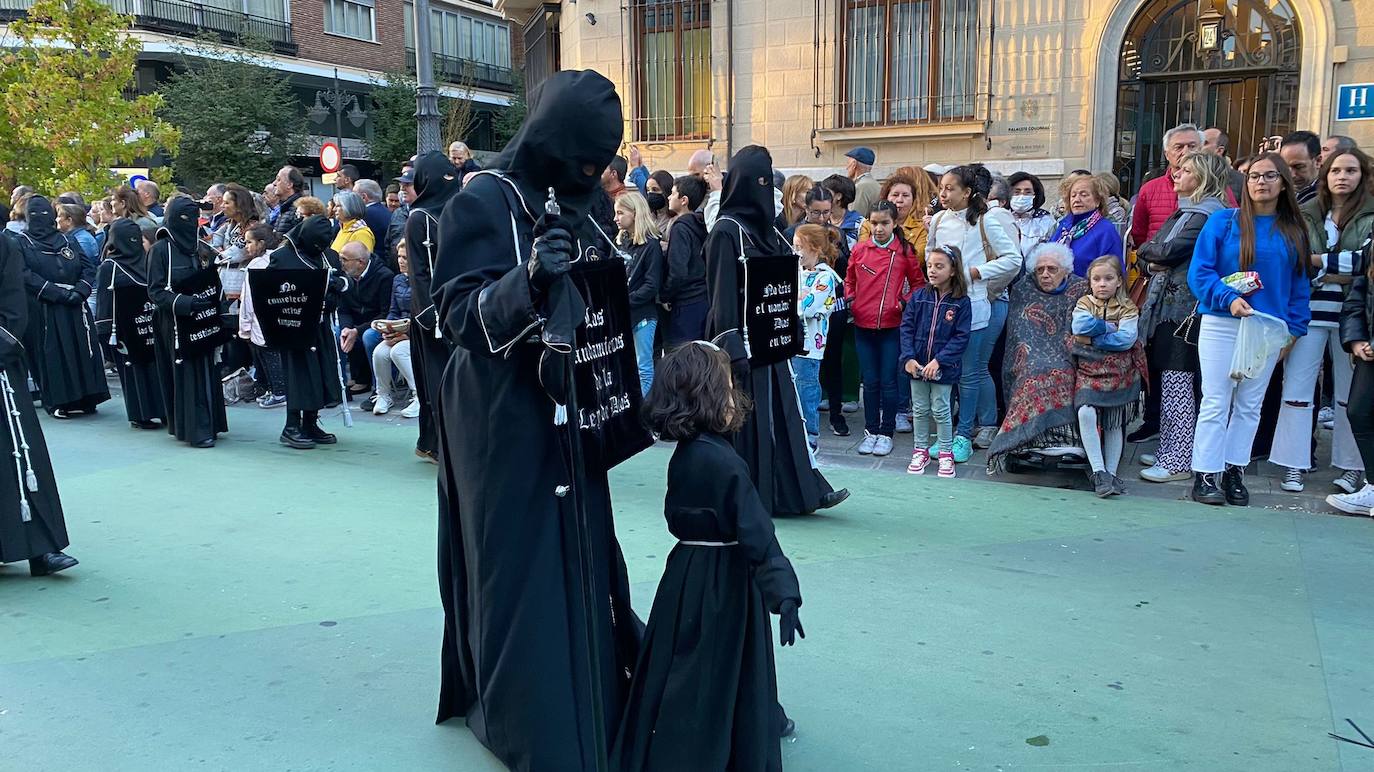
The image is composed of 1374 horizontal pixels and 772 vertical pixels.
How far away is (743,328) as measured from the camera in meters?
5.83

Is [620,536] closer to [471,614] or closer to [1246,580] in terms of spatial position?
[471,614]

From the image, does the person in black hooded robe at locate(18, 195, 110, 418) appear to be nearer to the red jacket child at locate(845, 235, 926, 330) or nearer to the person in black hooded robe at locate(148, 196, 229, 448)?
the person in black hooded robe at locate(148, 196, 229, 448)

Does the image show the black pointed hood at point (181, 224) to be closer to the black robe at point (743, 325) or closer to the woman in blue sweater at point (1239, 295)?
the black robe at point (743, 325)

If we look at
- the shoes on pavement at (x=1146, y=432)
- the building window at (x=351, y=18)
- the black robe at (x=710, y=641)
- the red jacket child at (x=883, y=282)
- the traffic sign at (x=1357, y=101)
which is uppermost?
the building window at (x=351, y=18)

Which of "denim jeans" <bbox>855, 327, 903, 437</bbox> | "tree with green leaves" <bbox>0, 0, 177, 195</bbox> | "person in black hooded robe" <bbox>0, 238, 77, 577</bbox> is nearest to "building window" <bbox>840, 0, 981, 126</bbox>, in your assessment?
"denim jeans" <bbox>855, 327, 903, 437</bbox>

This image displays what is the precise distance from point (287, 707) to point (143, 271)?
21.8 feet

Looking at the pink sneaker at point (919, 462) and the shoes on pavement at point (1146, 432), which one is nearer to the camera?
the pink sneaker at point (919, 462)

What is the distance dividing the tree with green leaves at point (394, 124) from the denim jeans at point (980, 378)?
1072 inches

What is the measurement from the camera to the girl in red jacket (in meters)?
8.08

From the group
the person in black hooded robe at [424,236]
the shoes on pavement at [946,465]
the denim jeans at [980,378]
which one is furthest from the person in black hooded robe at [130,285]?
the denim jeans at [980,378]

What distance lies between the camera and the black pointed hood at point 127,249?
9.32m

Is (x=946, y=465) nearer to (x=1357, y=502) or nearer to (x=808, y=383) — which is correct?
(x=808, y=383)

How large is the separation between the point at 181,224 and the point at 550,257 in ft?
22.9

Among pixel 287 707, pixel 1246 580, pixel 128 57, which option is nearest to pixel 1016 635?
pixel 1246 580
